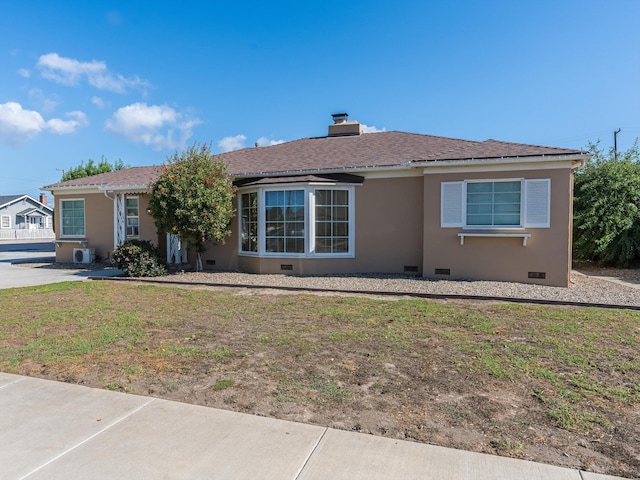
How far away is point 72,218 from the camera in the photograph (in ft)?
57.9

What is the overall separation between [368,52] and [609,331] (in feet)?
44.3

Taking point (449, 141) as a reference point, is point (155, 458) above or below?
below

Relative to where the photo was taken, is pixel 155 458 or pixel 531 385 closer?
pixel 155 458

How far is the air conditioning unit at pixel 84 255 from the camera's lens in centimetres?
1678

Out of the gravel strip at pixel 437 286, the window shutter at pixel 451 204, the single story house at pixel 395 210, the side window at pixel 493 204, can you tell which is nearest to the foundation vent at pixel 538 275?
the single story house at pixel 395 210

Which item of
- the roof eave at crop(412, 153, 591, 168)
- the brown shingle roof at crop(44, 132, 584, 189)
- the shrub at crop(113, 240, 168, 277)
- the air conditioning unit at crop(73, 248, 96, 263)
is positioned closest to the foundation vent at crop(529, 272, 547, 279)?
the roof eave at crop(412, 153, 591, 168)

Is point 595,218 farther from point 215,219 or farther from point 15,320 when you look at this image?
point 15,320

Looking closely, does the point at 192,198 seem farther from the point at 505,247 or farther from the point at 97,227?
the point at 505,247

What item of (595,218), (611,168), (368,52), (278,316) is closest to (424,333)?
(278,316)

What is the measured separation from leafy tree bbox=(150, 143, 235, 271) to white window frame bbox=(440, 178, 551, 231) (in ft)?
21.5

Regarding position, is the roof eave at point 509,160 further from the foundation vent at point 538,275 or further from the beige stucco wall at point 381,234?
the foundation vent at point 538,275

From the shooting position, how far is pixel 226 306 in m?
8.41

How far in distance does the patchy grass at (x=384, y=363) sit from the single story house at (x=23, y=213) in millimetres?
55109

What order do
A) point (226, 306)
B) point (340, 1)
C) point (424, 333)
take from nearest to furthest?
point (424, 333), point (226, 306), point (340, 1)
